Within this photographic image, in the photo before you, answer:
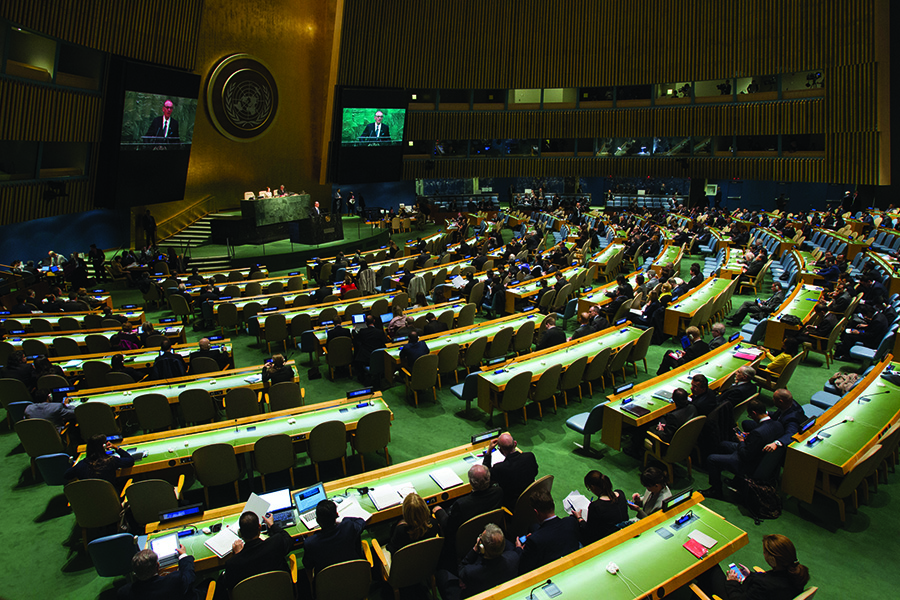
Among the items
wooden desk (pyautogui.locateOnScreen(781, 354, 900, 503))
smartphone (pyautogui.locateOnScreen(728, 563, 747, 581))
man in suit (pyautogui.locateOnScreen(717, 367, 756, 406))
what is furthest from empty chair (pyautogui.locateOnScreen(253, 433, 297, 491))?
wooden desk (pyautogui.locateOnScreen(781, 354, 900, 503))

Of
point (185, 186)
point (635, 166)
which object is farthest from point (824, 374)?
point (635, 166)

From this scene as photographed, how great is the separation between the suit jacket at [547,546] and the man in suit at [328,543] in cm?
132

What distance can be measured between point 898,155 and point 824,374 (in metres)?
19.2

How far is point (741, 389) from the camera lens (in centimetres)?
639

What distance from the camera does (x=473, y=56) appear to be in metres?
29.0

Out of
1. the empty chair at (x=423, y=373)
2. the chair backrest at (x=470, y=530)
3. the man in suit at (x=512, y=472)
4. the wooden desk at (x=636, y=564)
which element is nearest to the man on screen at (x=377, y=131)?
the empty chair at (x=423, y=373)

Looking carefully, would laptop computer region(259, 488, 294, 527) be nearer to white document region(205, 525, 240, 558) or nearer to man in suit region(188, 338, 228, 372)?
white document region(205, 525, 240, 558)

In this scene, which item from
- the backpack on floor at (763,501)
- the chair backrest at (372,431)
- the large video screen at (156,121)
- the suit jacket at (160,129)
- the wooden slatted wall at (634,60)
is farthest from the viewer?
the wooden slatted wall at (634,60)

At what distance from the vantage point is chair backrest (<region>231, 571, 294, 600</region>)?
12.1 feet

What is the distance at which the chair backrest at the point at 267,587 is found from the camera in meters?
3.70

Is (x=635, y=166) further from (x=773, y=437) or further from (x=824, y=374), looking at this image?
(x=773, y=437)

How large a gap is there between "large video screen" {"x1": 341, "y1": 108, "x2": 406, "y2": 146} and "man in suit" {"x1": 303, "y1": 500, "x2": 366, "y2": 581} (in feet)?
79.3

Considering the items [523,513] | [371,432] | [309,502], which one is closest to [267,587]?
[309,502]

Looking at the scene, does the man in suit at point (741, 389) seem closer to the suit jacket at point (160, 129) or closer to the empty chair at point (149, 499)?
the empty chair at point (149, 499)
